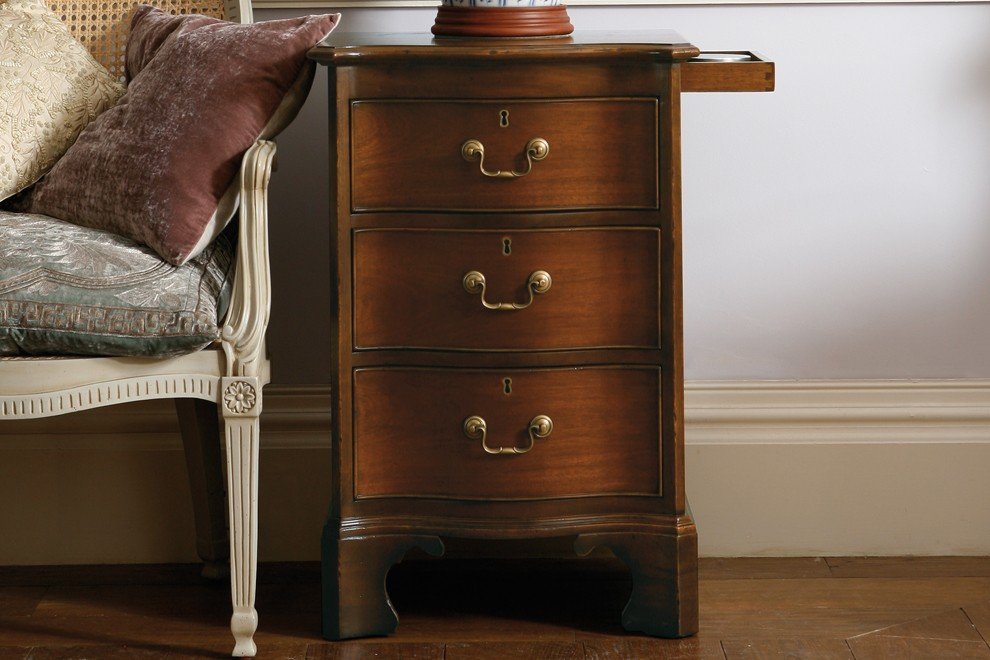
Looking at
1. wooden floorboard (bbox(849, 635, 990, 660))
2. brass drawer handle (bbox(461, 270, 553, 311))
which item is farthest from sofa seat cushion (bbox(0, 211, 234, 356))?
wooden floorboard (bbox(849, 635, 990, 660))

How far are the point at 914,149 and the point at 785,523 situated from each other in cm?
66

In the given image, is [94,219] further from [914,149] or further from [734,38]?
[914,149]

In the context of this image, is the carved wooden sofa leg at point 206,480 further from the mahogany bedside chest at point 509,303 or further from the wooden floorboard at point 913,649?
the wooden floorboard at point 913,649

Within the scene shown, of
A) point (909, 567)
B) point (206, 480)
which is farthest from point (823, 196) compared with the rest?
point (206, 480)

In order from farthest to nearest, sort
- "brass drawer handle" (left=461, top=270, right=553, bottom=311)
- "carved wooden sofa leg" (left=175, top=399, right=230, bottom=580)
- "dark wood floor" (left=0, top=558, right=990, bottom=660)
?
"carved wooden sofa leg" (left=175, top=399, right=230, bottom=580) < "dark wood floor" (left=0, top=558, right=990, bottom=660) < "brass drawer handle" (left=461, top=270, right=553, bottom=311)

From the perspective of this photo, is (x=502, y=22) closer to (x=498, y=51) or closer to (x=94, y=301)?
(x=498, y=51)

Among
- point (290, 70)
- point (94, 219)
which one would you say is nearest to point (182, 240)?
point (94, 219)

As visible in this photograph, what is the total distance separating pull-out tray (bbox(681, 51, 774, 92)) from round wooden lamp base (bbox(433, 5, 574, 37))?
8.8 inches

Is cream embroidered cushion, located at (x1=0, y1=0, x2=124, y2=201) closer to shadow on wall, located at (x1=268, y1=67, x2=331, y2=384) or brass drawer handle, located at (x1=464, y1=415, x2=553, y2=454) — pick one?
shadow on wall, located at (x1=268, y1=67, x2=331, y2=384)

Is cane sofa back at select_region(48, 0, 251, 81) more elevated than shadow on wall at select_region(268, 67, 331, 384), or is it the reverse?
cane sofa back at select_region(48, 0, 251, 81)

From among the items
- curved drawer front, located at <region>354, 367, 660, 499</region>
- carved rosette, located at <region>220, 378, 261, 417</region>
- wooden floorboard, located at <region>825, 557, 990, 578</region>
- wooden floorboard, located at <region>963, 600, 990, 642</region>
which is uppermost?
carved rosette, located at <region>220, 378, 261, 417</region>

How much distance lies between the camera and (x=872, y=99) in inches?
74.2

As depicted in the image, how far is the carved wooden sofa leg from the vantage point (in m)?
1.76

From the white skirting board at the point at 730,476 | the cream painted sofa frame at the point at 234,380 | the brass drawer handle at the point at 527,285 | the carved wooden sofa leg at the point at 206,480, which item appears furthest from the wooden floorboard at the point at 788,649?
the carved wooden sofa leg at the point at 206,480
